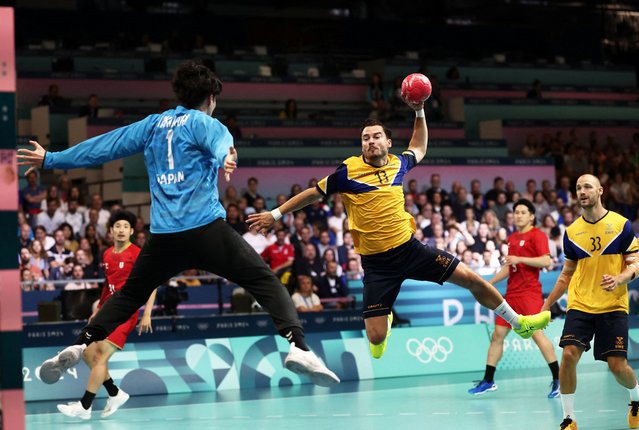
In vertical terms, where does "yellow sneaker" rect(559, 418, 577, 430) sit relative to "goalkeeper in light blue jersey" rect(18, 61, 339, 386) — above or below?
below

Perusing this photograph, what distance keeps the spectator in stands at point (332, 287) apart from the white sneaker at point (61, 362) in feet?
37.0

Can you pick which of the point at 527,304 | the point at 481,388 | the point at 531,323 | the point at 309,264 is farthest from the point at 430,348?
the point at 531,323

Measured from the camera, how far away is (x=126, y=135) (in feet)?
25.5

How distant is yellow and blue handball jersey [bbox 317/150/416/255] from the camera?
10.2 meters

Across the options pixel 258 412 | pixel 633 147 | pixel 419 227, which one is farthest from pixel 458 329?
pixel 633 147

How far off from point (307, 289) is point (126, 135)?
35.9 ft

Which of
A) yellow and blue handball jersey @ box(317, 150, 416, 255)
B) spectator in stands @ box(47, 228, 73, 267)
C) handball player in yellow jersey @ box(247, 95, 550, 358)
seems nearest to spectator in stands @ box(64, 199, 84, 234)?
spectator in stands @ box(47, 228, 73, 267)

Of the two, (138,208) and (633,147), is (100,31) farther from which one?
(633,147)

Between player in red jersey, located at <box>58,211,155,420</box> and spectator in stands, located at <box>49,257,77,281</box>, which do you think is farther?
spectator in stands, located at <box>49,257,77,281</box>

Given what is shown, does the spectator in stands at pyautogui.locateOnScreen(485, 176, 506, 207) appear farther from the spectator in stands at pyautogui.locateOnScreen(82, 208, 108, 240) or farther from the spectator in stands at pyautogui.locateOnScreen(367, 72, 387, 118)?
the spectator in stands at pyautogui.locateOnScreen(82, 208, 108, 240)

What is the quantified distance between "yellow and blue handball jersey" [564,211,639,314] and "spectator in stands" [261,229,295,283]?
930 centimetres

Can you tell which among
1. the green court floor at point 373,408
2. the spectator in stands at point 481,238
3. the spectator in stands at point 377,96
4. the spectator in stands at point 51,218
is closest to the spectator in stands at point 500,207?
the spectator in stands at point 481,238

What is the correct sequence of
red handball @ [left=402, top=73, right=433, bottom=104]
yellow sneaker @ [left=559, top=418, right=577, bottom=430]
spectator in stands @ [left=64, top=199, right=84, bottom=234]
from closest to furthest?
yellow sneaker @ [left=559, top=418, right=577, bottom=430] → red handball @ [left=402, top=73, right=433, bottom=104] → spectator in stands @ [left=64, top=199, right=84, bottom=234]

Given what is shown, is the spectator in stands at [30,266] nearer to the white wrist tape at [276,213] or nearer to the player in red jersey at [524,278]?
the player in red jersey at [524,278]
